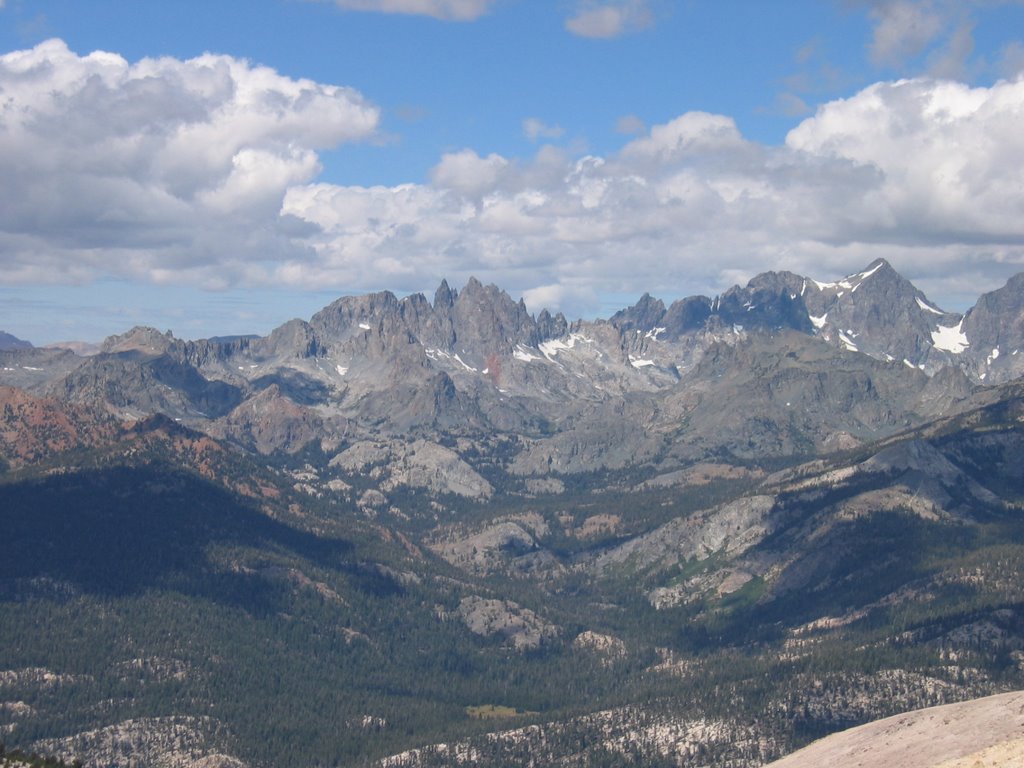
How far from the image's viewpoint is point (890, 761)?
195m

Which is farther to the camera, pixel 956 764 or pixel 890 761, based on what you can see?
pixel 890 761

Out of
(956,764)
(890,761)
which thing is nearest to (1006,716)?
(890,761)

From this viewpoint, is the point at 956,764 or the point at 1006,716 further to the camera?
the point at 1006,716

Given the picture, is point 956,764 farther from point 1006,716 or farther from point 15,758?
point 15,758

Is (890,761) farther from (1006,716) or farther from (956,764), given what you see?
(956,764)

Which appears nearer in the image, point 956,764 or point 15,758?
point 956,764

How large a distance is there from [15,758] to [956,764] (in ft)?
406

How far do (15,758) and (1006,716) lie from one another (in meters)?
137

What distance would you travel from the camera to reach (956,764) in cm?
16100

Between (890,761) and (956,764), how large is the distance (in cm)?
3525

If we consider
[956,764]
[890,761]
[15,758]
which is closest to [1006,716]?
[890,761]

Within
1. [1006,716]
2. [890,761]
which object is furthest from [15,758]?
[1006,716]

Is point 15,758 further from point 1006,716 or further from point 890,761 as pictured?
point 1006,716

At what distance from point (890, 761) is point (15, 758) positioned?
11995 cm
